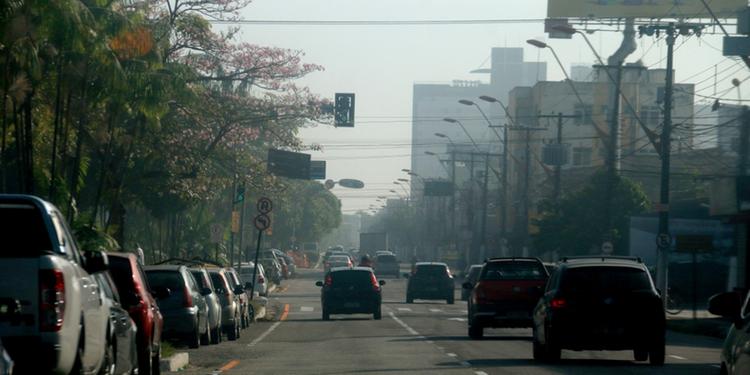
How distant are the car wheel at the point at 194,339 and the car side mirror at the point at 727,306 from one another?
1395 centimetres

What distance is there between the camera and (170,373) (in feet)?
65.7

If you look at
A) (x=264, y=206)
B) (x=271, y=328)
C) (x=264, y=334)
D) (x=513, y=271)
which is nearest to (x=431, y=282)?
(x=264, y=206)

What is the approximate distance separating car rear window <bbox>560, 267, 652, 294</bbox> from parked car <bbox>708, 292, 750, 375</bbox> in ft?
29.3

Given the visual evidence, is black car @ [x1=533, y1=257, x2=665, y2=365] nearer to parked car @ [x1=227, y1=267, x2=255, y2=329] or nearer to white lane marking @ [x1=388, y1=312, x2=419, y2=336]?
white lane marking @ [x1=388, y1=312, x2=419, y2=336]

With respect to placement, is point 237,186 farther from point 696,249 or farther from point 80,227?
point 80,227

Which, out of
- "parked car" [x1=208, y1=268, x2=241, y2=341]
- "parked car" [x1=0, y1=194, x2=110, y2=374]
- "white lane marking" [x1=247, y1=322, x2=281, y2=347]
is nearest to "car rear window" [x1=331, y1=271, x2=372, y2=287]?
"white lane marking" [x1=247, y1=322, x2=281, y2=347]

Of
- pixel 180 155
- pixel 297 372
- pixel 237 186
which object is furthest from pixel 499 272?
pixel 237 186

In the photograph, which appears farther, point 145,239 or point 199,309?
point 145,239

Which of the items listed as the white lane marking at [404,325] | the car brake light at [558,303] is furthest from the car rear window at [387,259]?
the car brake light at [558,303]

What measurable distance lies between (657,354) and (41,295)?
41.4 ft

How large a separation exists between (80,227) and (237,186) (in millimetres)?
26011

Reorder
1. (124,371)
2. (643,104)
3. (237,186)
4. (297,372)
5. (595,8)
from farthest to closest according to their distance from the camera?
(643,104) < (595,8) < (237,186) < (297,372) < (124,371)

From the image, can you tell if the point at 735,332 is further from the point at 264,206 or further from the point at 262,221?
the point at 264,206

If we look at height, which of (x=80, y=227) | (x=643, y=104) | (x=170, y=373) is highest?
(x=643, y=104)
